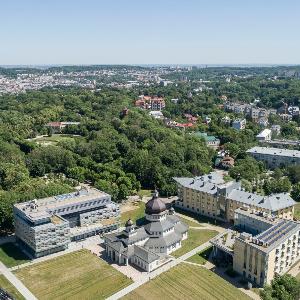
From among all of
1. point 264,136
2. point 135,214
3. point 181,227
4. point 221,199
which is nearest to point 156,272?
point 181,227

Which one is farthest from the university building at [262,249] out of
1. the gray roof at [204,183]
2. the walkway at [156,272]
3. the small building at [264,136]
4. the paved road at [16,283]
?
the small building at [264,136]

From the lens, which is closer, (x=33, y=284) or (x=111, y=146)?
(x=33, y=284)

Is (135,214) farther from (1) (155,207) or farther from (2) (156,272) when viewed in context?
(2) (156,272)

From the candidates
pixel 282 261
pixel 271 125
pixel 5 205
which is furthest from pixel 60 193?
Answer: pixel 271 125

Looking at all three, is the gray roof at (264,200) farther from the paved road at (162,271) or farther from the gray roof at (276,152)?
the gray roof at (276,152)

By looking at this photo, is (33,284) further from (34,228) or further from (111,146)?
(111,146)

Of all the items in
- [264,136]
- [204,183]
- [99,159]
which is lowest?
[99,159]

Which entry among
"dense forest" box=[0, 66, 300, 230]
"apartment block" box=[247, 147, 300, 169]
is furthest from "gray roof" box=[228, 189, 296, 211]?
"apartment block" box=[247, 147, 300, 169]
